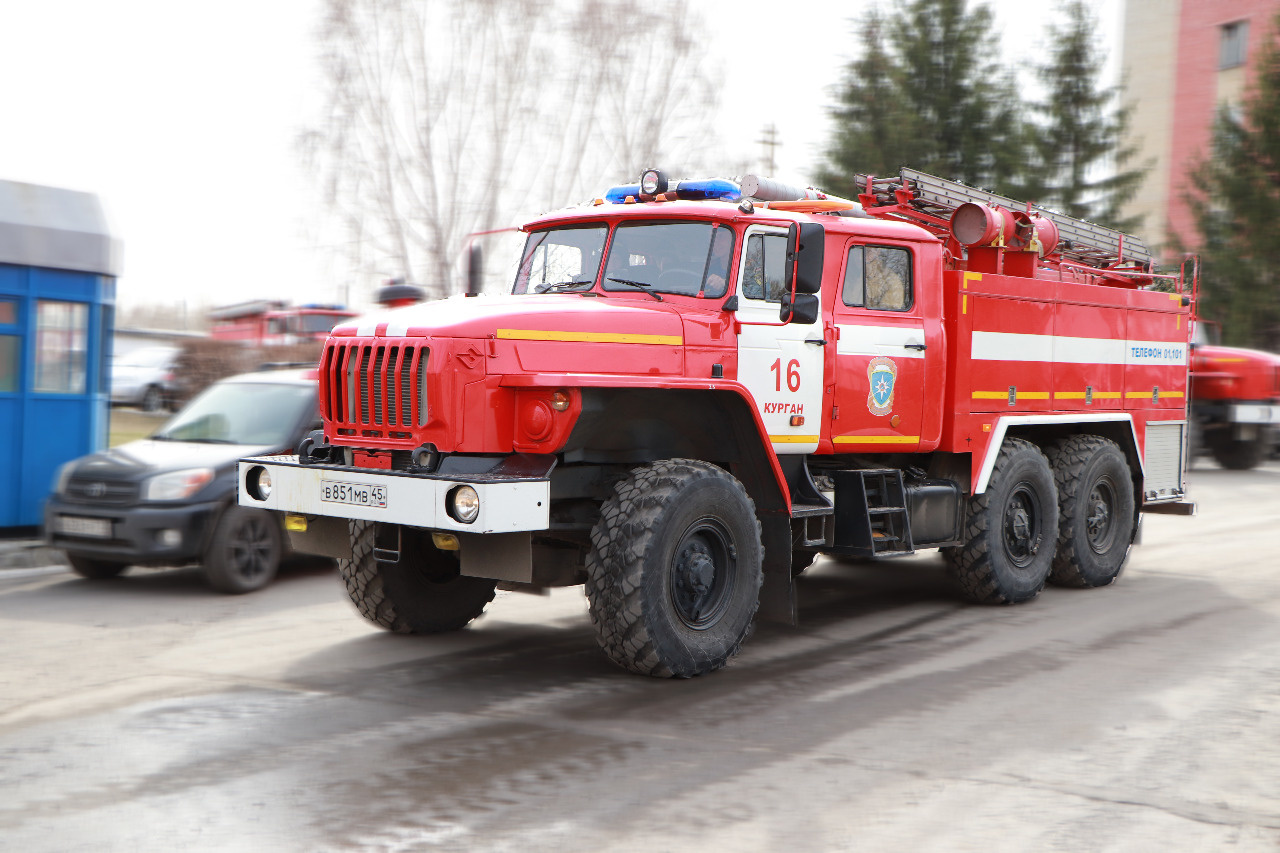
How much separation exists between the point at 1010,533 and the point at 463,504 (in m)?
4.97

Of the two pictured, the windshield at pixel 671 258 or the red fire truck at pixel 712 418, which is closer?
the red fire truck at pixel 712 418

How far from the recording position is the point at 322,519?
7027mm

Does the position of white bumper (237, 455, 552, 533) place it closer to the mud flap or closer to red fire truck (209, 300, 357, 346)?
the mud flap

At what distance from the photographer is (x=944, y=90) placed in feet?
111

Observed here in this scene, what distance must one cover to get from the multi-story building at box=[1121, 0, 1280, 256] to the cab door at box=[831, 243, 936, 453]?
3474 cm

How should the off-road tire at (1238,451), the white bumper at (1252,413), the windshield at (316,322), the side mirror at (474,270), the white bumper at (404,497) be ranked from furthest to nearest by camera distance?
the windshield at (316,322) < the off-road tire at (1238,451) < the white bumper at (1252,413) < the side mirror at (474,270) < the white bumper at (404,497)

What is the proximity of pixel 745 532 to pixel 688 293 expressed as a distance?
142 centimetres

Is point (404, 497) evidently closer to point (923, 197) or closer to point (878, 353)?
point (878, 353)

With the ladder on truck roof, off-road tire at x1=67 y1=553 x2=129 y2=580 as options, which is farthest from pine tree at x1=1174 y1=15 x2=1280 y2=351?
off-road tire at x1=67 y1=553 x2=129 y2=580

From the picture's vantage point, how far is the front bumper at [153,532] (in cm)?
909

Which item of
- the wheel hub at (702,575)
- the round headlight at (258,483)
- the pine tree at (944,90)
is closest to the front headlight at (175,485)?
the round headlight at (258,483)

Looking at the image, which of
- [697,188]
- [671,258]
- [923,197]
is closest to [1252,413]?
[923,197]

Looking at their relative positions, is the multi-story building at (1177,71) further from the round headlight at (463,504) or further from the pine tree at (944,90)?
the round headlight at (463,504)

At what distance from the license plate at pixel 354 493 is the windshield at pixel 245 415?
3.63 m
